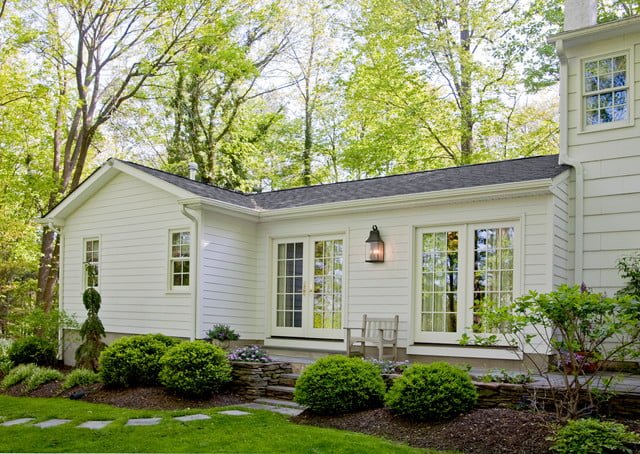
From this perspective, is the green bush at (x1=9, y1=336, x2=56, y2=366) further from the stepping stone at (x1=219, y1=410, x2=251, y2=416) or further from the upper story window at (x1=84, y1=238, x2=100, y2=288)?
the stepping stone at (x1=219, y1=410, x2=251, y2=416)

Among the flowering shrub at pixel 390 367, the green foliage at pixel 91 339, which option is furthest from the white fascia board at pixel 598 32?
the green foliage at pixel 91 339

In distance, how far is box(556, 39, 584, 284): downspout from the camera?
26.5 ft

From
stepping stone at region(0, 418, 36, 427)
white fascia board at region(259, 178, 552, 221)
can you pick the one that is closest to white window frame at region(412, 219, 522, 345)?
white fascia board at region(259, 178, 552, 221)

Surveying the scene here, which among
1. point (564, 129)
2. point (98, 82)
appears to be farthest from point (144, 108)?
point (564, 129)

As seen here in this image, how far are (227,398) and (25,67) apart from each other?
40.2ft

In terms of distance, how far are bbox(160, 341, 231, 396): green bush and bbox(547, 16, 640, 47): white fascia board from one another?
6.32 meters

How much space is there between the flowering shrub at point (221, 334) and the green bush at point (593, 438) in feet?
18.8

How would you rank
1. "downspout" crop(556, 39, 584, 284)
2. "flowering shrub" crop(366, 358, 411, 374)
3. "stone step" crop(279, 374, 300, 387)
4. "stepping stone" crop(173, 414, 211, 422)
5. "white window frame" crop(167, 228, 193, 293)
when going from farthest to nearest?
"white window frame" crop(167, 228, 193, 293) → "downspout" crop(556, 39, 584, 284) → "stone step" crop(279, 374, 300, 387) → "flowering shrub" crop(366, 358, 411, 374) → "stepping stone" crop(173, 414, 211, 422)

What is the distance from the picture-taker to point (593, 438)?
4477 millimetres

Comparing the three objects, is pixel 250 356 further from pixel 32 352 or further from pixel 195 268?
pixel 32 352

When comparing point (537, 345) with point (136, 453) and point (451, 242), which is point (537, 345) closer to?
point (451, 242)

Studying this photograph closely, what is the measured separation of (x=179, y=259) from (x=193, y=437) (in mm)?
4946

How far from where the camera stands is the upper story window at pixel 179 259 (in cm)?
1006

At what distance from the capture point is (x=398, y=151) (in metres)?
18.1
